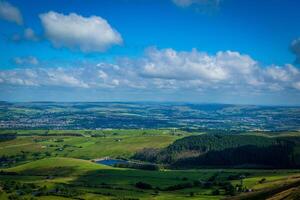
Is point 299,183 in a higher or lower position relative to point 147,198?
higher

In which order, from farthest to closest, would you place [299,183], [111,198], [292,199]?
[111,198], [299,183], [292,199]

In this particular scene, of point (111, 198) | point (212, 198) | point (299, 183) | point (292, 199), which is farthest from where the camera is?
point (111, 198)

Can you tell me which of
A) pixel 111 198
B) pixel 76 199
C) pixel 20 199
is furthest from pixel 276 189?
pixel 20 199

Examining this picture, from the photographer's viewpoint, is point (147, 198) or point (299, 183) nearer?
point (299, 183)

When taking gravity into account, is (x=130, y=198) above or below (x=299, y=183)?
below

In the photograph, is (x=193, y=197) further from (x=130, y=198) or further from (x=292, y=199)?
(x=292, y=199)

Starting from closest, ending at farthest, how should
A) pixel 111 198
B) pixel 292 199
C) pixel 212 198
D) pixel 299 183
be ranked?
pixel 292 199, pixel 299 183, pixel 212 198, pixel 111 198

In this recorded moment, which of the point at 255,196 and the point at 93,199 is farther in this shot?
the point at 93,199

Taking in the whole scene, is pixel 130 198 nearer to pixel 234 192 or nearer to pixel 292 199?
pixel 234 192

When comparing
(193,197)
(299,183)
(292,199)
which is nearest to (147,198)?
(193,197)
